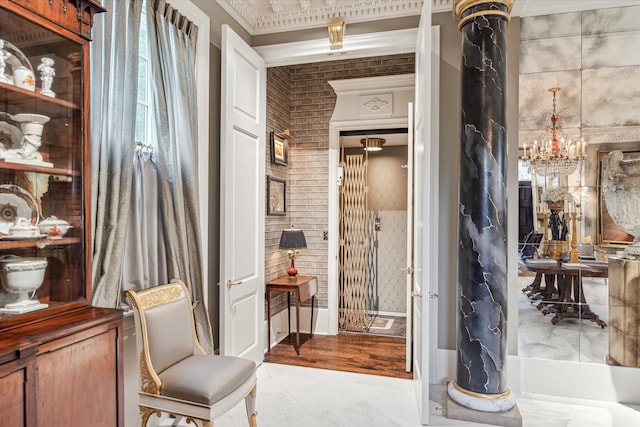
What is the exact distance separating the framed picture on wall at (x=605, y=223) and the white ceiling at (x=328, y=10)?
1.09 metres

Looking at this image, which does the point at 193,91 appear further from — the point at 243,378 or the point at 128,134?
the point at 243,378

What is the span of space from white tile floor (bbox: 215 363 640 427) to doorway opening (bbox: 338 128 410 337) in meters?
1.44

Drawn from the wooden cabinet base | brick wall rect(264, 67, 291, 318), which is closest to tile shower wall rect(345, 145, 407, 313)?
brick wall rect(264, 67, 291, 318)

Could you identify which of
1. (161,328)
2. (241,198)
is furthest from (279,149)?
(161,328)

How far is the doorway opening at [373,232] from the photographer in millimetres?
4559

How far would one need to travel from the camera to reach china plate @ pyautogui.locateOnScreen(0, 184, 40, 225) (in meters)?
1.33

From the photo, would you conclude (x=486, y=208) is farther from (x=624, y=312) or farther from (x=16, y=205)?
(x=16, y=205)

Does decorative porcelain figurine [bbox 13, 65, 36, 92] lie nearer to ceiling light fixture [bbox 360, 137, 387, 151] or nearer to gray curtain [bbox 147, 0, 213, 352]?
gray curtain [bbox 147, 0, 213, 352]

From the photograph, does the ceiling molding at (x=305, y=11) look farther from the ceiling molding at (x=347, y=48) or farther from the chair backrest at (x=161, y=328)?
the chair backrest at (x=161, y=328)

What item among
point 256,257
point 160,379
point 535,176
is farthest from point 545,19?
point 160,379

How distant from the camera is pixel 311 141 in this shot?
437 centimetres

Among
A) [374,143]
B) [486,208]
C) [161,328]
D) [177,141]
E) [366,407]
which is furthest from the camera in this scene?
[374,143]

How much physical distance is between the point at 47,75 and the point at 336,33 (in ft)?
7.57

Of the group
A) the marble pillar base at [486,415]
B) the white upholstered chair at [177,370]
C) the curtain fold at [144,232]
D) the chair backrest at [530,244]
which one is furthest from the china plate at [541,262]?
the curtain fold at [144,232]
